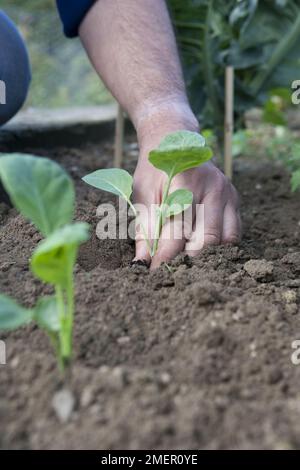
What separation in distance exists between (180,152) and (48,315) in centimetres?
47

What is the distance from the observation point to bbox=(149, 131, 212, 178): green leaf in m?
1.16

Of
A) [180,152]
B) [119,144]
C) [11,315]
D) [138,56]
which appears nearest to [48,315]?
[11,315]

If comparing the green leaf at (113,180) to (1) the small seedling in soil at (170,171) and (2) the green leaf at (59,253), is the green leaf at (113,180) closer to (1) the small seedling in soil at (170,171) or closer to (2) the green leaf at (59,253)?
(1) the small seedling in soil at (170,171)

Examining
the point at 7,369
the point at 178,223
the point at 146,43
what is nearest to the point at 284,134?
the point at 146,43

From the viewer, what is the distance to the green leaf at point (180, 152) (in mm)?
1158

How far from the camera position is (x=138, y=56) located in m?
1.72

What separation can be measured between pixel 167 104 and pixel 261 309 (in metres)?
0.73

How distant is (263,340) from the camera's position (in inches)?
37.4

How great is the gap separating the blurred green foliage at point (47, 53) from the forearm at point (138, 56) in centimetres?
314

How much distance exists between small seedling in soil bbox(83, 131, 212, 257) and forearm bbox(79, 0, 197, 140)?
30 centimetres

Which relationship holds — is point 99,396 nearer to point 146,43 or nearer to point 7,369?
point 7,369
